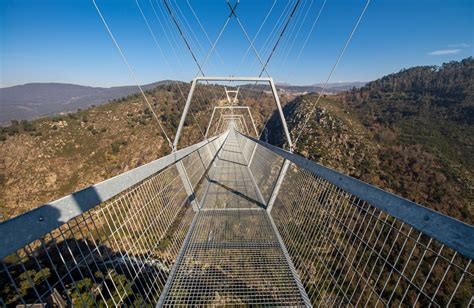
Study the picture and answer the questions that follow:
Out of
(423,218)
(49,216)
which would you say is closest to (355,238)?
(423,218)

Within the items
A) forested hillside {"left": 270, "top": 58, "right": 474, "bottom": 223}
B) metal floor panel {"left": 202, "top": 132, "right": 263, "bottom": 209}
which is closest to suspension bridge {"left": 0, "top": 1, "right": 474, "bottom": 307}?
metal floor panel {"left": 202, "top": 132, "right": 263, "bottom": 209}

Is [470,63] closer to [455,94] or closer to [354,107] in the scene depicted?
[455,94]

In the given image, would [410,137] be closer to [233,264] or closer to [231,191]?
[231,191]

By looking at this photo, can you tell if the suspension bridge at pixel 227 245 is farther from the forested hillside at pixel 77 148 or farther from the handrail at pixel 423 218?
the forested hillside at pixel 77 148

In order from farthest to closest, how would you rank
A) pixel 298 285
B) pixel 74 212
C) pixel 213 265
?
pixel 213 265, pixel 298 285, pixel 74 212

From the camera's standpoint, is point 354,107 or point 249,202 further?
point 354,107

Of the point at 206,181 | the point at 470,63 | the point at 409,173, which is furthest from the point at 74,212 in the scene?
the point at 470,63
